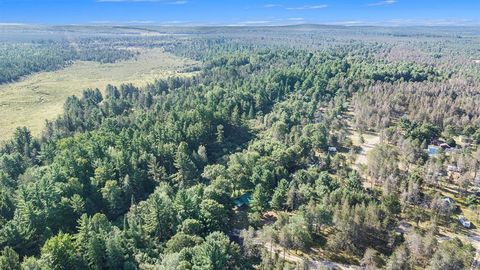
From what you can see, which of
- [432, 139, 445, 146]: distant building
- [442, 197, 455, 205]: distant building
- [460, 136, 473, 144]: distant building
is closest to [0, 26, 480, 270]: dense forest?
[460, 136, 473, 144]: distant building

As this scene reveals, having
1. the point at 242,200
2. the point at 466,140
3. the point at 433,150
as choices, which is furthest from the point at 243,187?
the point at 466,140

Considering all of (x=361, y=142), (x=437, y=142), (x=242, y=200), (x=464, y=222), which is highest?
(x=437, y=142)

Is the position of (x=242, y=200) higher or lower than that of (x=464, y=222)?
higher

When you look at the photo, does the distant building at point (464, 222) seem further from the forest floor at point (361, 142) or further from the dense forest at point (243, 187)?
the forest floor at point (361, 142)

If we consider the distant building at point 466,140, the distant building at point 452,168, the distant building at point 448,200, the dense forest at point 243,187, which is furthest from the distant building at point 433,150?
the distant building at point 448,200

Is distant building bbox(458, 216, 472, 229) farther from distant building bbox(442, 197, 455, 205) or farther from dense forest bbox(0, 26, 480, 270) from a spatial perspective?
distant building bbox(442, 197, 455, 205)

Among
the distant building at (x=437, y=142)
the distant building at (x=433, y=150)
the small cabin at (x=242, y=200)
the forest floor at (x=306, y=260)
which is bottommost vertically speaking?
the forest floor at (x=306, y=260)

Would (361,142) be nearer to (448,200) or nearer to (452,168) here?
(452,168)

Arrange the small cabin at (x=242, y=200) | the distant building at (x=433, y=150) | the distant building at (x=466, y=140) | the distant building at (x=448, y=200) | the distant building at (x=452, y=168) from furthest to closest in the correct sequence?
1. the distant building at (x=466, y=140)
2. the distant building at (x=433, y=150)
3. the distant building at (x=452, y=168)
4. the small cabin at (x=242, y=200)
5. the distant building at (x=448, y=200)

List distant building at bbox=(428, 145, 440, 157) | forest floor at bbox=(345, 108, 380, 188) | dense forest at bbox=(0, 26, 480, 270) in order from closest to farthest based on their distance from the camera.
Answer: dense forest at bbox=(0, 26, 480, 270) → forest floor at bbox=(345, 108, 380, 188) → distant building at bbox=(428, 145, 440, 157)
